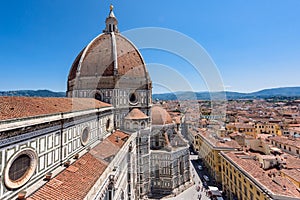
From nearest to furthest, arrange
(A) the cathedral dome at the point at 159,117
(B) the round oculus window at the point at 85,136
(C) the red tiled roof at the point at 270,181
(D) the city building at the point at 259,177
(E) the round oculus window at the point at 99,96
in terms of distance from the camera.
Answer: (C) the red tiled roof at the point at 270,181 → (D) the city building at the point at 259,177 → (B) the round oculus window at the point at 85,136 → (E) the round oculus window at the point at 99,96 → (A) the cathedral dome at the point at 159,117

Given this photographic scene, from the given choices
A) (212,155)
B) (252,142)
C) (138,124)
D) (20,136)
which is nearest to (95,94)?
(138,124)

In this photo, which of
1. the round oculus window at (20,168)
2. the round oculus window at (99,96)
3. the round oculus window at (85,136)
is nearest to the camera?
the round oculus window at (20,168)

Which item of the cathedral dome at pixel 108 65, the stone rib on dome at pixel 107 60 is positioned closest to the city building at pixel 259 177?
the cathedral dome at pixel 108 65

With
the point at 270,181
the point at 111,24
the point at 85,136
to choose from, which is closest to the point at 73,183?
the point at 85,136

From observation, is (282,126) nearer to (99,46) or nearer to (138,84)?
(138,84)

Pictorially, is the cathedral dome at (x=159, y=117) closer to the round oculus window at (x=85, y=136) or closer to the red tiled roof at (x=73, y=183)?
the round oculus window at (x=85, y=136)
